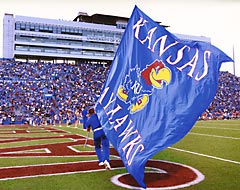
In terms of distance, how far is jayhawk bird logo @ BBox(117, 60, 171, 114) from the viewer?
5496 millimetres

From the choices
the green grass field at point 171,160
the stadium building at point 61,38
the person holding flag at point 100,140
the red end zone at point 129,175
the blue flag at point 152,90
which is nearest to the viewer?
the blue flag at point 152,90

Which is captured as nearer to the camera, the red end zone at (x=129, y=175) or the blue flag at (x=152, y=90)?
the blue flag at (x=152, y=90)

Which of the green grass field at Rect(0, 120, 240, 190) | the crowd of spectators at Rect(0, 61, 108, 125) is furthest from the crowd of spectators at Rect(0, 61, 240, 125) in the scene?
the green grass field at Rect(0, 120, 240, 190)

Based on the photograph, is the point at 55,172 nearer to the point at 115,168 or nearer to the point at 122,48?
the point at 115,168

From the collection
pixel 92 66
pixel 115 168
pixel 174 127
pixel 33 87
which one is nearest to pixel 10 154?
pixel 115 168

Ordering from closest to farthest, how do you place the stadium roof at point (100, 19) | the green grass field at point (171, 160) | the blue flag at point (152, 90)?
the blue flag at point (152, 90)
the green grass field at point (171, 160)
the stadium roof at point (100, 19)

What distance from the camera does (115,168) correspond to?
23.4 feet

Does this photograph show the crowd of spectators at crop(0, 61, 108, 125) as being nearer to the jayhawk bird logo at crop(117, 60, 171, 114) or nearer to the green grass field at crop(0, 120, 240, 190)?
the green grass field at crop(0, 120, 240, 190)

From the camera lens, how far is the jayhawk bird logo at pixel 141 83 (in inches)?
216

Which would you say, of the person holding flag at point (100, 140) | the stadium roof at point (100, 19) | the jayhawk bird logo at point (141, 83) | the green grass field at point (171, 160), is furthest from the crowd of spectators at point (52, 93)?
the jayhawk bird logo at point (141, 83)

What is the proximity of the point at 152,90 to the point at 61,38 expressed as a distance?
156 feet

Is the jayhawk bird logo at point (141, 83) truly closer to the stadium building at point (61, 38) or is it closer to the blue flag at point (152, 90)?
the blue flag at point (152, 90)

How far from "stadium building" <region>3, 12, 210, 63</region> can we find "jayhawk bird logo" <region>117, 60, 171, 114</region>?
44.7 meters

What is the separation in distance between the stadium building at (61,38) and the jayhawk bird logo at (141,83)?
147ft
